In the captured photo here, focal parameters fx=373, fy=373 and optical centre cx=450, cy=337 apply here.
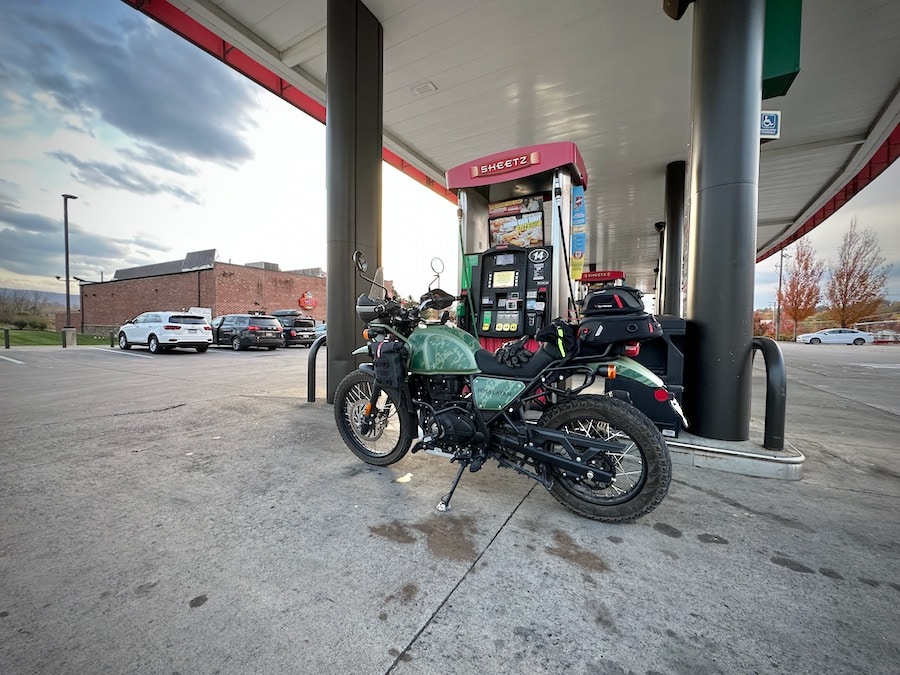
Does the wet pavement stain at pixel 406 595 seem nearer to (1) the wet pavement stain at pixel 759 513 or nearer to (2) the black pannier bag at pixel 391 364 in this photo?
(2) the black pannier bag at pixel 391 364

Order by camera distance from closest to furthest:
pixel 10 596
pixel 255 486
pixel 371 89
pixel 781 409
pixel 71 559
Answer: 1. pixel 10 596
2. pixel 71 559
3. pixel 255 486
4. pixel 781 409
5. pixel 371 89

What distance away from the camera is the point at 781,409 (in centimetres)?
282

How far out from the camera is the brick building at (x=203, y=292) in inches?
957

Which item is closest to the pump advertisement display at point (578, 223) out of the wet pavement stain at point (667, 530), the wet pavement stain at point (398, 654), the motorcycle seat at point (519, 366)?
the motorcycle seat at point (519, 366)

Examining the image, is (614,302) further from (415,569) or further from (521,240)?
(521,240)

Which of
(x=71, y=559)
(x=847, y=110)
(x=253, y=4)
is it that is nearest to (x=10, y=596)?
(x=71, y=559)

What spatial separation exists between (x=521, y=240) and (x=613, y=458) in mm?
3532

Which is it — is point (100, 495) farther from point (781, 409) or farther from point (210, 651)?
point (781, 409)

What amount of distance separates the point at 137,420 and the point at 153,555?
10.4 ft

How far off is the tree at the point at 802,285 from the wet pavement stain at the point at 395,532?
37649mm

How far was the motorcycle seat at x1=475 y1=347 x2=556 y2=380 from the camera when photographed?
88.4 inches

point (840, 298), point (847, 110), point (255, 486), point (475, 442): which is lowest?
point (255, 486)

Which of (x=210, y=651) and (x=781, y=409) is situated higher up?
(x=781, y=409)

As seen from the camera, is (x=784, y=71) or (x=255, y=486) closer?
(x=255, y=486)
